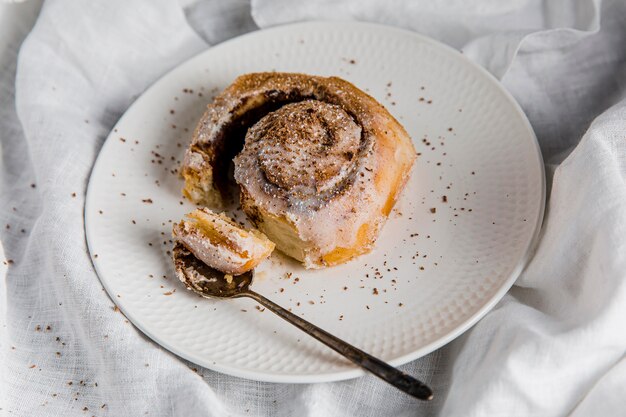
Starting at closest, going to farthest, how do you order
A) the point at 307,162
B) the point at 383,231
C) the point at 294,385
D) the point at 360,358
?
the point at 360,358 < the point at 294,385 < the point at 307,162 < the point at 383,231

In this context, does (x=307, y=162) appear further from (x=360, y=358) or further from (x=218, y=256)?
(x=360, y=358)

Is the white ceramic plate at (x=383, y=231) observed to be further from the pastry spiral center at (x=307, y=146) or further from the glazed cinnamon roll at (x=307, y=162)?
the pastry spiral center at (x=307, y=146)

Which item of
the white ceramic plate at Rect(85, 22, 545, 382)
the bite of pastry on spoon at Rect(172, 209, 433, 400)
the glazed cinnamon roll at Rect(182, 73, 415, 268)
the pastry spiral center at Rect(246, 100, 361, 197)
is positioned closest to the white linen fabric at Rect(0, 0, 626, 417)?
the white ceramic plate at Rect(85, 22, 545, 382)

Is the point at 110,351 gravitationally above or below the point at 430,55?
below

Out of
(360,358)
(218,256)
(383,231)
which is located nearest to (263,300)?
(218,256)

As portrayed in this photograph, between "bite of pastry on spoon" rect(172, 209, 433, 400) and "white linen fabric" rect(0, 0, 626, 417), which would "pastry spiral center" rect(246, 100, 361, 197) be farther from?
"white linen fabric" rect(0, 0, 626, 417)

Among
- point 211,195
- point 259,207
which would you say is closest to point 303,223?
point 259,207

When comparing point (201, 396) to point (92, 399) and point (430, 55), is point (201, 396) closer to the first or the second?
point (92, 399)

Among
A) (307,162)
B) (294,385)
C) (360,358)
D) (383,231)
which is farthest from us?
(383,231)
